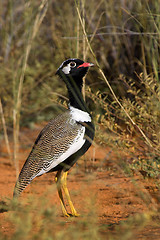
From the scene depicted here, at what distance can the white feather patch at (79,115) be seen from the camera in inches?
126

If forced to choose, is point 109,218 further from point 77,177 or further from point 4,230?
point 77,177

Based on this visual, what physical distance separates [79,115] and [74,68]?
41cm

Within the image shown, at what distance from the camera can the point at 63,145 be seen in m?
3.12

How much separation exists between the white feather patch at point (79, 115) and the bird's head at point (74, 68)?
1.01 ft

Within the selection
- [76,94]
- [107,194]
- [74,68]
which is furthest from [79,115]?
[107,194]

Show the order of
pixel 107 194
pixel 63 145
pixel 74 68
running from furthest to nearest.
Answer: pixel 107 194 → pixel 74 68 → pixel 63 145

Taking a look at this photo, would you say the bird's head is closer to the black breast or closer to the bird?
the bird

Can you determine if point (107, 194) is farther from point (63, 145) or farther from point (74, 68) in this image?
point (74, 68)

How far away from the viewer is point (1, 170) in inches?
179

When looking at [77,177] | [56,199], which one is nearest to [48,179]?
[77,177]

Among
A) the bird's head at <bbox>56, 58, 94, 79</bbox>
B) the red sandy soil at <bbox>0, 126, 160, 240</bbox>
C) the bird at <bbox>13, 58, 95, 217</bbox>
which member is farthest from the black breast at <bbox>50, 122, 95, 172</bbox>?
the bird's head at <bbox>56, 58, 94, 79</bbox>

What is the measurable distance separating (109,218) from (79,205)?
20.7 inches

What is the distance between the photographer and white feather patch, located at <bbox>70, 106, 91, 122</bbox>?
3.21 metres

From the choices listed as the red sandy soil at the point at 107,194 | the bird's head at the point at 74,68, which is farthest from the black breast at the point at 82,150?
the bird's head at the point at 74,68
